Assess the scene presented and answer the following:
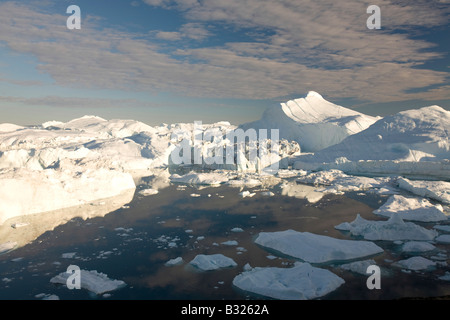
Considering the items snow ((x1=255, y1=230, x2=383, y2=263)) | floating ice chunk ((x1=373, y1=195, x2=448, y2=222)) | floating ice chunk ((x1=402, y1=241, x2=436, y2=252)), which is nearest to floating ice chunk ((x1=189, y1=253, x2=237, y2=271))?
snow ((x1=255, y1=230, x2=383, y2=263))

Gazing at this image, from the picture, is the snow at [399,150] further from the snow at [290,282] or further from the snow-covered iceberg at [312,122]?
the snow at [290,282]

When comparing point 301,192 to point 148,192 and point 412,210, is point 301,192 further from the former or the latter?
point 148,192

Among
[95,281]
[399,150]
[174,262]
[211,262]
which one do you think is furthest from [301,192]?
[95,281]

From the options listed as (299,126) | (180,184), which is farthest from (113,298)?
(299,126)

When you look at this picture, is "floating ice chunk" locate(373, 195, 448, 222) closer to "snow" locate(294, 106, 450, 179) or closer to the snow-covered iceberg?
"snow" locate(294, 106, 450, 179)

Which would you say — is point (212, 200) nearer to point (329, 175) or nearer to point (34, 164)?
point (329, 175)

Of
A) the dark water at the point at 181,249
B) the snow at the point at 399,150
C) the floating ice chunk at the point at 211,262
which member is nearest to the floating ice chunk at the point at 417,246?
the dark water at the point at 181,249
